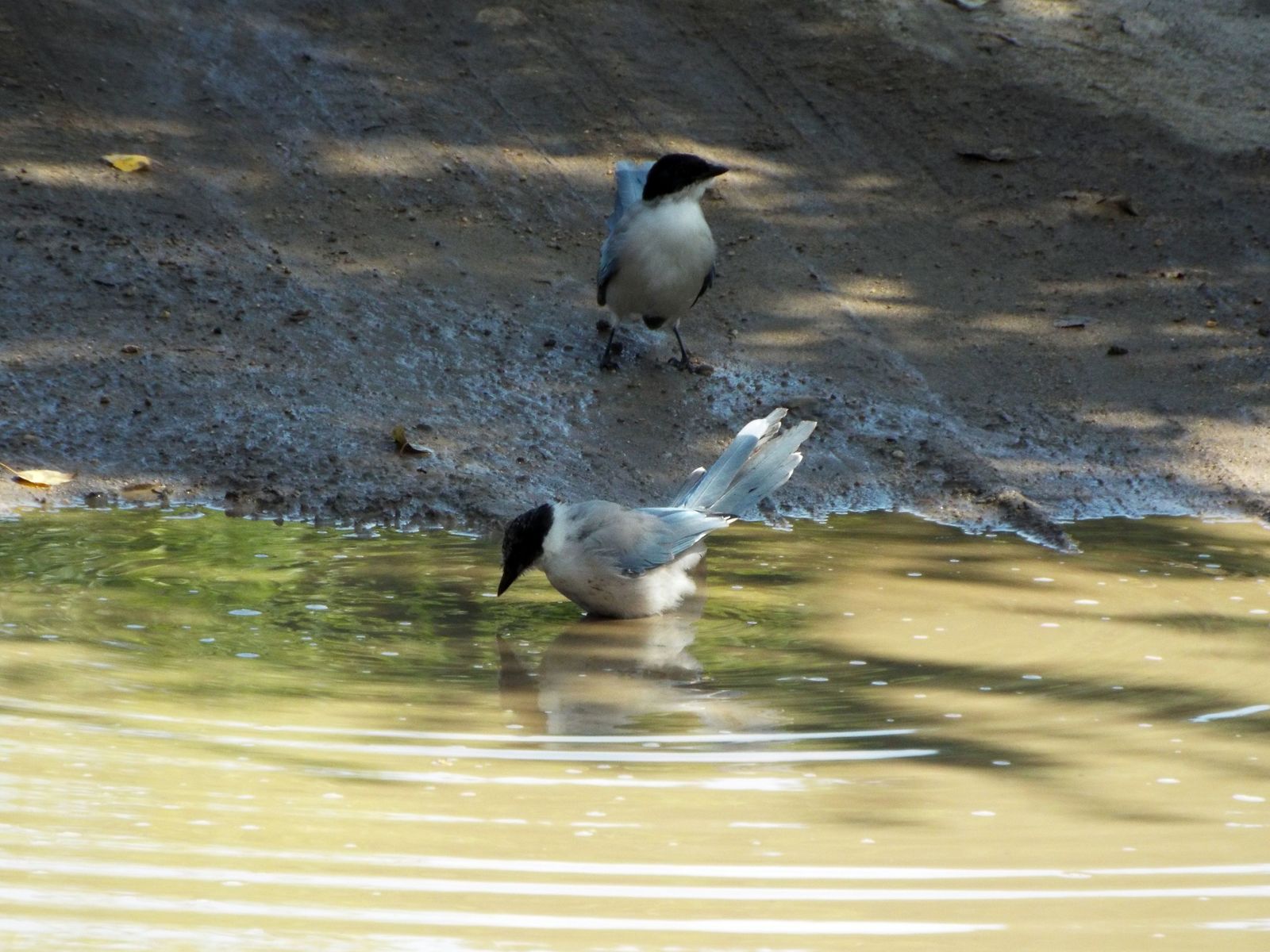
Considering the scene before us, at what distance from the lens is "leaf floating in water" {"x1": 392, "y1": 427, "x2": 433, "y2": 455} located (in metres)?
7.18

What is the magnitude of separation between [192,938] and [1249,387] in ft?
22.0

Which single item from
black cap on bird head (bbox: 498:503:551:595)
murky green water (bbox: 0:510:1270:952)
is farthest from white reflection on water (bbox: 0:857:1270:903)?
black cap on bird head (bbox: 498:503:551:595)

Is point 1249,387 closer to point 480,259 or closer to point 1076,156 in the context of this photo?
point 1076,156

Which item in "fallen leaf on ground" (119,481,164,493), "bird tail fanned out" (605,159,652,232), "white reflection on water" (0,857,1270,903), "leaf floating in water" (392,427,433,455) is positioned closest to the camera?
"white reflection on water" (0,857,1270,903)

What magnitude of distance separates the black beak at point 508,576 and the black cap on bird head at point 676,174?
2720mm

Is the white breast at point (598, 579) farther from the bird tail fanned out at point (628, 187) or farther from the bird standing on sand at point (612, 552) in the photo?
the bird tail fanned out at point (628, 187)

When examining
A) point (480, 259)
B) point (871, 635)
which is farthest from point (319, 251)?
point (871, 635)

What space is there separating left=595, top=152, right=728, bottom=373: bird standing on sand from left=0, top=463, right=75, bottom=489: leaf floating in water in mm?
2617

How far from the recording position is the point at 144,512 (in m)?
6.64

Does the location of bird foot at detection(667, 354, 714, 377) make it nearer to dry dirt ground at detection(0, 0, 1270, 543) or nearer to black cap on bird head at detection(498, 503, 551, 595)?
dry dirt ground at detection(0, 0, 1270, 543)

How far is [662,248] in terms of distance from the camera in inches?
303

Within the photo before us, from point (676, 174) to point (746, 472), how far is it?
199cm

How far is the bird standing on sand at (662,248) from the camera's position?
7.71 metres

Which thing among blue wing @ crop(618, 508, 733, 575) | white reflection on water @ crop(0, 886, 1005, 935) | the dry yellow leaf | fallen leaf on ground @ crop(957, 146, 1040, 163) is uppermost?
fallen leaf on ground @ crop(957, 146, 1040, 163)
